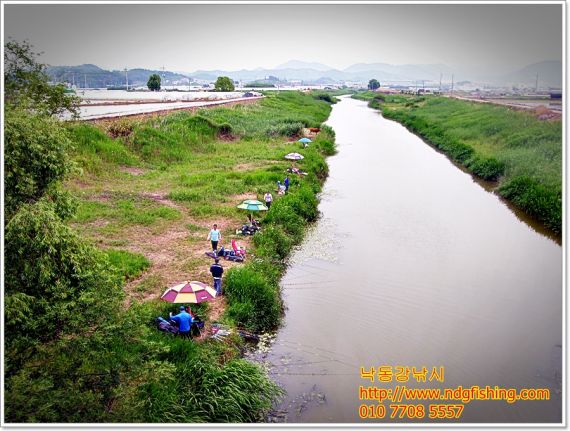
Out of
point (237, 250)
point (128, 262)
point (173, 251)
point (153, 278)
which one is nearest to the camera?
point (153, 278)

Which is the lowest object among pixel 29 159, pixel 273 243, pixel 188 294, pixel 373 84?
pixel 273 243

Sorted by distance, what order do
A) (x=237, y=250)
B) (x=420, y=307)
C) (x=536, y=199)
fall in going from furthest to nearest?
(x=536, y=199) < (x=237, y=250) < (x=420, y=307)

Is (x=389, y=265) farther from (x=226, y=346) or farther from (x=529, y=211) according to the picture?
(x=529, y=211)

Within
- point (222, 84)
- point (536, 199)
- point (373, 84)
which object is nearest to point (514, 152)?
point (536, 199)

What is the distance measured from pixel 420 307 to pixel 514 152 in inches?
811

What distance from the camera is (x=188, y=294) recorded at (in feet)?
36.1

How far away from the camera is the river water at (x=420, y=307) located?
10.3 m

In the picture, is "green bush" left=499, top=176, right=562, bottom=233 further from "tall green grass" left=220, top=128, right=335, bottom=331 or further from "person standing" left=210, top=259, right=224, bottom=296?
"person standing" left=210, top=259, right=224, bottom=296

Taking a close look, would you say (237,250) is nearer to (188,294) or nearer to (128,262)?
(128,262)

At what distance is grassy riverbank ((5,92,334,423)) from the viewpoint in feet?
25.4

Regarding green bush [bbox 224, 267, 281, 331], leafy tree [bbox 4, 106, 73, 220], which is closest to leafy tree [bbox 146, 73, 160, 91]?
green bush [bbox 224, 267, 281, 331]

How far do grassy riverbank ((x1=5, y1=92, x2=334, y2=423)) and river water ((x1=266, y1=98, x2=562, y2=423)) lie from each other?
986 mm

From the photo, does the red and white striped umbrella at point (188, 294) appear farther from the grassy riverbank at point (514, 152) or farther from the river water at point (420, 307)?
the grassy riverbank at point (514, 152)

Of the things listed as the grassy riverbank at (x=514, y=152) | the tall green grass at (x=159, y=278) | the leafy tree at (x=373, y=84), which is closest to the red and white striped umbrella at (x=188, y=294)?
the tall green grass at (x=159, y=278)
